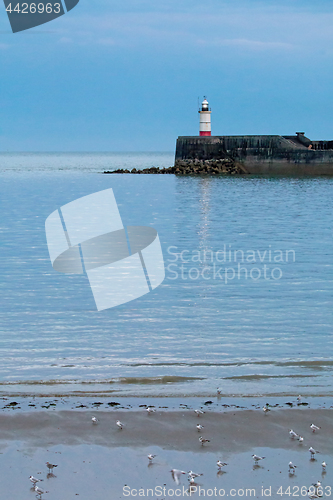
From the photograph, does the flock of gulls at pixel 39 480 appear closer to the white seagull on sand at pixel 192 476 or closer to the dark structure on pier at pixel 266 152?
the white seagull on sand at pixel 192 476

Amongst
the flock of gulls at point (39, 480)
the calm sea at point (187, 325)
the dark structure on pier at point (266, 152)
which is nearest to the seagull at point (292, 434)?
the calm sea at point (187, 325)

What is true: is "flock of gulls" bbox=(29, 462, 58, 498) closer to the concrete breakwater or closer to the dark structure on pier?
the dark structure on pier

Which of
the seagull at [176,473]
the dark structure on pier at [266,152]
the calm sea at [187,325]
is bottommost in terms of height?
the calm sea at [187,325]

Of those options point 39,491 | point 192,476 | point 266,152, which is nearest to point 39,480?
point 39,491

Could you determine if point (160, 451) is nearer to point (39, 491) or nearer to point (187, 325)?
point (39, 491)

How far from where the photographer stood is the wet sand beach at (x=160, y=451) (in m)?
4.09

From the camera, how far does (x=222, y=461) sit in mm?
4445

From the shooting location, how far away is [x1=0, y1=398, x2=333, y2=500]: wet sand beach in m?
4.09

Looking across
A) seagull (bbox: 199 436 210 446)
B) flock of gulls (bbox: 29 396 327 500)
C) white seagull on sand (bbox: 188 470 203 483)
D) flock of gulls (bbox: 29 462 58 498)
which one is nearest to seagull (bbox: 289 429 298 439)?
flock of gulls (bbox: 29 396 327 500)

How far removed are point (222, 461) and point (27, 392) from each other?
2266mm

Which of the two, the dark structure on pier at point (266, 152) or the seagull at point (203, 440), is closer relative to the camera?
the seagull at point (203, 440)

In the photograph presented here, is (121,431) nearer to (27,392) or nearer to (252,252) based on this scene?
(27,392)

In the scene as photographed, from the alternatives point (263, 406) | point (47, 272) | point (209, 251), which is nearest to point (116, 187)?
point (209, 251)

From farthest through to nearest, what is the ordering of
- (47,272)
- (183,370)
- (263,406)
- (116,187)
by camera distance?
(116,187) < (47,272) < (183,370) < (263,406)
